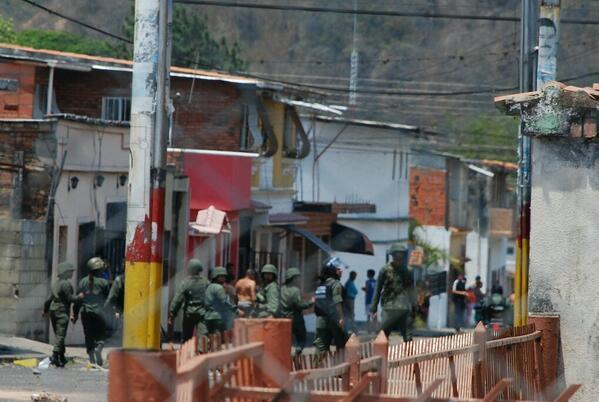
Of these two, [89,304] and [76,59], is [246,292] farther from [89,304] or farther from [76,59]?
[76,59]

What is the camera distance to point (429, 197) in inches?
2074

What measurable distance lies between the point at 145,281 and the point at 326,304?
746 centimetres

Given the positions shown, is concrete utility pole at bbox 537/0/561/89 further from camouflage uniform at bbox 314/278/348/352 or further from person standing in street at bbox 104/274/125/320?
person standing in street at bbox 104/274/125/320

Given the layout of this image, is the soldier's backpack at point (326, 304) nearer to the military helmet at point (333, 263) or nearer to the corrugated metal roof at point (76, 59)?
the military helmet at point (333, 263)

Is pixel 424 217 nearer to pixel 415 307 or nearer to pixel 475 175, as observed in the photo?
pixel 475 175

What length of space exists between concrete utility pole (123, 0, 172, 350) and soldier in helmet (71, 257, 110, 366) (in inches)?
244

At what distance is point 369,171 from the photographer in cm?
4538

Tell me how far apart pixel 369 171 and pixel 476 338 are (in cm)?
3737

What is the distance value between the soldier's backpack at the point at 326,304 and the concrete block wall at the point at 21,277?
4197mm

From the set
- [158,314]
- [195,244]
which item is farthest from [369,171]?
[158,314]

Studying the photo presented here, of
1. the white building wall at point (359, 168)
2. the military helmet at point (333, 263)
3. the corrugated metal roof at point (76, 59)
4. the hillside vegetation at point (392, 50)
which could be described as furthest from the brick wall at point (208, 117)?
the hillside vegetation at point (392, 50)

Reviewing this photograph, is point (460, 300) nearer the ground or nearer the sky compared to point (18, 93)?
nearer the ground

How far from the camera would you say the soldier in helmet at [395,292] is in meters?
18.0

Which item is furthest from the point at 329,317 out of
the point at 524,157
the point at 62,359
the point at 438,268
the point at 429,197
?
the point at 429,197
